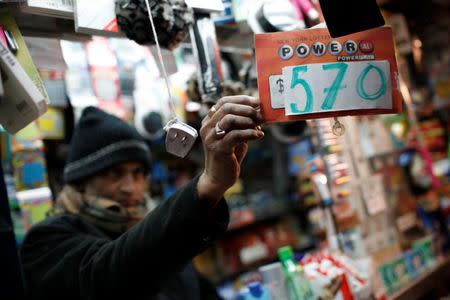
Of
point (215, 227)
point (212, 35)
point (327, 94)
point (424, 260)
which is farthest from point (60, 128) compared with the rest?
point (424, 260)

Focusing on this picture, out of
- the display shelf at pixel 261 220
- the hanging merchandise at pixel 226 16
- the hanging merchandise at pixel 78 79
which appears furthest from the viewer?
the display shelf at pixel 261 220

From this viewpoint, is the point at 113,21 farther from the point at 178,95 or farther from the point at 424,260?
the point at 424,260

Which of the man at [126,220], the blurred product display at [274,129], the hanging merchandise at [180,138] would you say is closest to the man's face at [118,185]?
the man at [126,220]

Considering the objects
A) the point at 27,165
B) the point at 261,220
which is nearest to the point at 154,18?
the point at 27,165

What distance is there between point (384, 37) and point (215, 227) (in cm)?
47

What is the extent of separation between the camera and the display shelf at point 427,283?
1.58 m

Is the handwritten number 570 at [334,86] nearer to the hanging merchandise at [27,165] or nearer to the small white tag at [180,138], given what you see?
the small white tag at [180,138]

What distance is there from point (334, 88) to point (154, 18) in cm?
41

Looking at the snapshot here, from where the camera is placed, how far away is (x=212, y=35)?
1.09m

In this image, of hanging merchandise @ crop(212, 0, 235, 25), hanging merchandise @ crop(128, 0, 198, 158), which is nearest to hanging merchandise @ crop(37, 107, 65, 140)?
hanging merchandise @ crop(212, 0, 235, 25)

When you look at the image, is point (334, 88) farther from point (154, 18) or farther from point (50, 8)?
point (50, 8)

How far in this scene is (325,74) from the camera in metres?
0.74

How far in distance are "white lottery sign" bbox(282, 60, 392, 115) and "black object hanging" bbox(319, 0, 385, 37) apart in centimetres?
6

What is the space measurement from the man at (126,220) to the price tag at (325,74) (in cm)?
5
